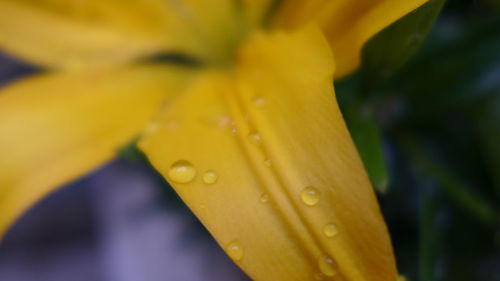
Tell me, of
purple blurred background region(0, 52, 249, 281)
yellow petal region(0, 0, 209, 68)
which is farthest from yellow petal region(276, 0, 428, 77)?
purple blurred background region(0, 52, 249, 281)

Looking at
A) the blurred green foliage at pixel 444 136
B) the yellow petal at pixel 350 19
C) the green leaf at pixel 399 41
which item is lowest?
the blurred green foliage at pixel 444 136

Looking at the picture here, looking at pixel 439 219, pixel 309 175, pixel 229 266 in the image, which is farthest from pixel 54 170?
pixel 229 266

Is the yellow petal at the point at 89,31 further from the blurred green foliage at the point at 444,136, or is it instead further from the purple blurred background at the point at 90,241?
the purple blurred background at the point at 90,241

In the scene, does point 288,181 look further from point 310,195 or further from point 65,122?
point 65,122

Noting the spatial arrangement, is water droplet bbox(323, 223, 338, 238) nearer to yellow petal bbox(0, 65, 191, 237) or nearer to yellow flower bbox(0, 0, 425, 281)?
yellow flower bbox(0, 0, 425, 281)

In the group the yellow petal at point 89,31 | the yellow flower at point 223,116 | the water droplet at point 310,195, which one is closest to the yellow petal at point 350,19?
the yellow flower at point 223,116

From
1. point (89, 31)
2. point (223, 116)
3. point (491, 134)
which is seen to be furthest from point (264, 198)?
point (89, 31)
